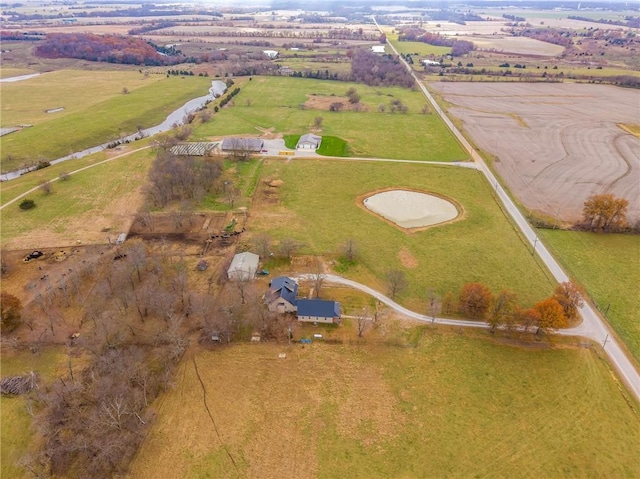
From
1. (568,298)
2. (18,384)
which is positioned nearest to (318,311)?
(568,298)

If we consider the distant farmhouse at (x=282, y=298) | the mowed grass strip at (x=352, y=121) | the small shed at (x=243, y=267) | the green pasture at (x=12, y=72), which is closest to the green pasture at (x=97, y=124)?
the mowed grass strip at (x=352, y=121)

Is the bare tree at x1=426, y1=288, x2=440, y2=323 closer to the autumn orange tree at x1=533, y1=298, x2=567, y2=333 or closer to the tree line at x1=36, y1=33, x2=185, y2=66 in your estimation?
the autumn orange tree at x1=533, y1=298, x2=567, y2=333

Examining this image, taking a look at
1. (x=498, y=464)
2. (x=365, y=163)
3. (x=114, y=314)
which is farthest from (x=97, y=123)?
(x=498, y=464)

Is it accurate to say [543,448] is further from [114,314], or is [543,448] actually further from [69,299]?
[69,299]

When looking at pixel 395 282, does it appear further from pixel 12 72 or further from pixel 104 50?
pixel 104 50

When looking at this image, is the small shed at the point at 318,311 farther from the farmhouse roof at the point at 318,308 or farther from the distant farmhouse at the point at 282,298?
the distant farmhouse at the point at 282,298
